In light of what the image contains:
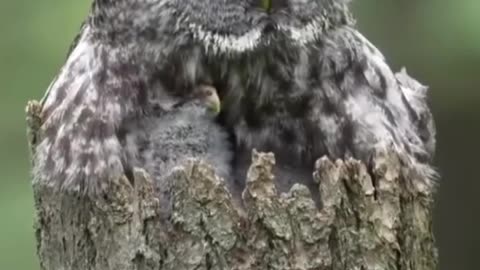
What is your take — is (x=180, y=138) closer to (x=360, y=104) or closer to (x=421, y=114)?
(x=360, y=104)

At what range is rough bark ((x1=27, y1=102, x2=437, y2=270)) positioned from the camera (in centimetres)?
190

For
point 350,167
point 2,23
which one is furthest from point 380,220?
point 2,23

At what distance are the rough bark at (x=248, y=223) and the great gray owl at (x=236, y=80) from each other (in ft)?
0.33

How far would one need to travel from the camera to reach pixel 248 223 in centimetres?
191

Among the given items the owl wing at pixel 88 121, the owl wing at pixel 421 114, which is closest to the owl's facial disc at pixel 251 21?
the owl wing at pixel 88 121

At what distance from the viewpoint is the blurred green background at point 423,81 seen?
357 centimetres

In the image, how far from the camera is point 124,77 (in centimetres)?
207

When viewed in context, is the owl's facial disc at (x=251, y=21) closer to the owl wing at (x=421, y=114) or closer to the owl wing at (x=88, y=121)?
the owl wing at (x=88, y=121)

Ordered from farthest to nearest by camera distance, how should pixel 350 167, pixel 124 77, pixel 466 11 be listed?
pixel 466 11 → pixel 124 77 → pixel 350 167

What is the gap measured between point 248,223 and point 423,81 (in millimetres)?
1846

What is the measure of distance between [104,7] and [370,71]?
0.44 meters

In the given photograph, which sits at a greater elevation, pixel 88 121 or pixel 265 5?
pixel 265 5

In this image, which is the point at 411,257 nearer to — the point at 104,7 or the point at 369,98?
the point at 369,98

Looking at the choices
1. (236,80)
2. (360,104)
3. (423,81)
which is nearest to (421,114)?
(360,104)
